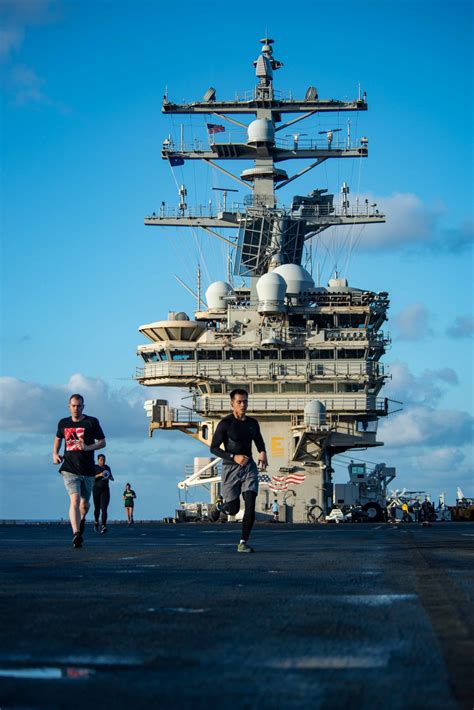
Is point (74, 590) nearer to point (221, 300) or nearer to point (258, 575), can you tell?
point (258, 575)

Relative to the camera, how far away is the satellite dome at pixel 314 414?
53938 millimetres

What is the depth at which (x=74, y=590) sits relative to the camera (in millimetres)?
8617

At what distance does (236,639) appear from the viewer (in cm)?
566

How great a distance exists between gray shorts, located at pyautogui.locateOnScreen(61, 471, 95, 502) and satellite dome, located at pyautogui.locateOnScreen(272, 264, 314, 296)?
42.9 meters

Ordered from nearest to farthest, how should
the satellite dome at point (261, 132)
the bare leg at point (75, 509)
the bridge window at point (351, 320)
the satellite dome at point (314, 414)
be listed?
1. the bare leg at point (75, 509)
2. the satellite dome at point (314, 414)
3. the bridge window at point (351, 320)
4. the satellite dome at point (261, 132)

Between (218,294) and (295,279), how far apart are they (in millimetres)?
5350

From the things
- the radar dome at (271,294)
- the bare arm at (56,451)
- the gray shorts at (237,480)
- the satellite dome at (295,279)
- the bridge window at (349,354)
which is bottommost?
the gray shorts at (237,480)

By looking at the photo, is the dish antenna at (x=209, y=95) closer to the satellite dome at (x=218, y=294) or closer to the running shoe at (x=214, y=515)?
Result: the satellite dome at (x=218, y=294)

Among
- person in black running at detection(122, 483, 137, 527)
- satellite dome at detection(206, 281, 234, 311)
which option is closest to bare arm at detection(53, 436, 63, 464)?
person in black running at detection(122, 483, 137, 527)

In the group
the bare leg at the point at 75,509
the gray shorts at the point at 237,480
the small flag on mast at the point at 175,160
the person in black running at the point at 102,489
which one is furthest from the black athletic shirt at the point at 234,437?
the small flag on mast at the point at 175,160

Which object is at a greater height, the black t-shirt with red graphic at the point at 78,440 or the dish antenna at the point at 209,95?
the dish antenna at the point at 209,95

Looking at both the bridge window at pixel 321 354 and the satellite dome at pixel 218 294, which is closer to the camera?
the bridge window at pixel 321 354

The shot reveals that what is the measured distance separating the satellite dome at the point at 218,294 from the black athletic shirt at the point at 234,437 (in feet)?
153

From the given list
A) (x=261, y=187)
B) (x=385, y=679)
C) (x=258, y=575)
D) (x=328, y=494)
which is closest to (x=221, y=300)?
(x=261, y=187)
